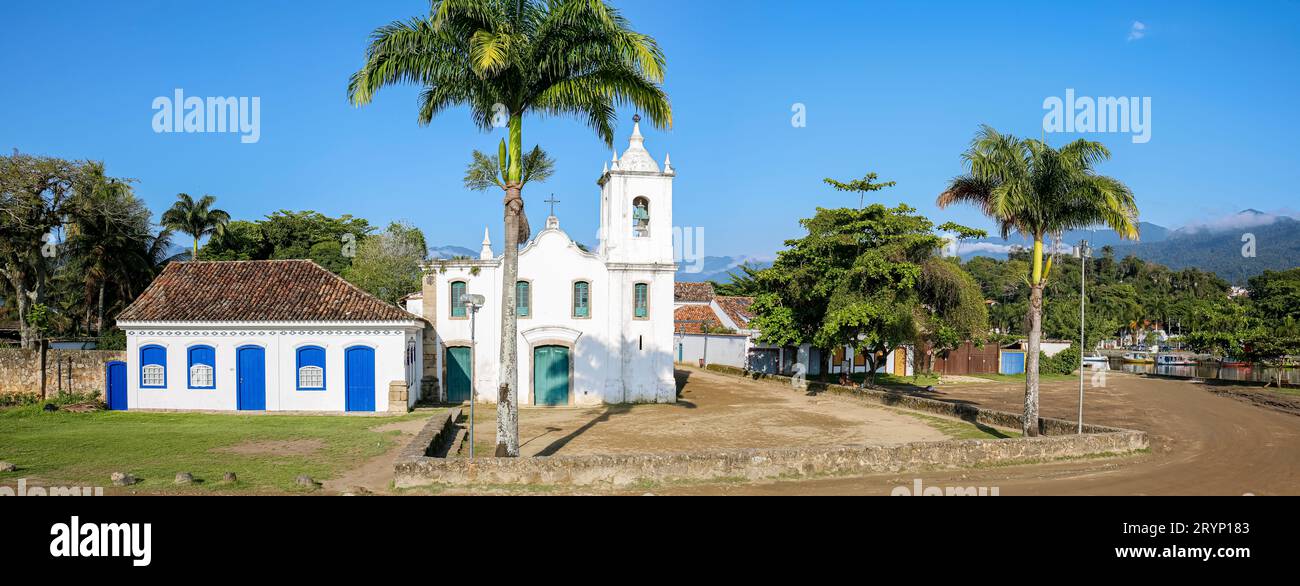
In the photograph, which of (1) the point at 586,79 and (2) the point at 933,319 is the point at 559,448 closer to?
(1) the point at 586,79

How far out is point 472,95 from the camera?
13.7m

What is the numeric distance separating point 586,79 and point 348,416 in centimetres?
1311

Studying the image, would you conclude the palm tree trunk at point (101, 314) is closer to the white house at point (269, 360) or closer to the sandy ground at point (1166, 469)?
the white house at point (269, 360)

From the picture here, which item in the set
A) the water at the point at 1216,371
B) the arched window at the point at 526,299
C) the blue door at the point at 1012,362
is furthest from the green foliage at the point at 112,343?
the water at the point at 1216,371

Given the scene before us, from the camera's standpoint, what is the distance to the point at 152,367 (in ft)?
74.4

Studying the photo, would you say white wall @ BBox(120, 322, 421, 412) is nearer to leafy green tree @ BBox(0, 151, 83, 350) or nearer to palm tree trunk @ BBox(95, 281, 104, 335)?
leafy green tree @ BBox(0, 151, 83, 350)

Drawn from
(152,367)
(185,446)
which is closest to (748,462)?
(185,446)

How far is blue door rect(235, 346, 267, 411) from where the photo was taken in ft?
73.8

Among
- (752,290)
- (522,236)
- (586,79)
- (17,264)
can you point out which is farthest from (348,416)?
(752,290)

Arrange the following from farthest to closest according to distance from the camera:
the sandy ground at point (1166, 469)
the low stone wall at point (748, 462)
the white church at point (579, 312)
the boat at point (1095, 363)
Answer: the boat at point (1095, 363)
the white church at point (579, 312)
the sandy ground at point (1166, 469)
the low stone wall at point (748, 462)

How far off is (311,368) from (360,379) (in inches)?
57.2

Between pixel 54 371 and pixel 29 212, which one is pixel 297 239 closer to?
pixel 29 212

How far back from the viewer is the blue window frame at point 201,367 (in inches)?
890

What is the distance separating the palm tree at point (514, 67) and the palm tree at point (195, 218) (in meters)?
33.7
